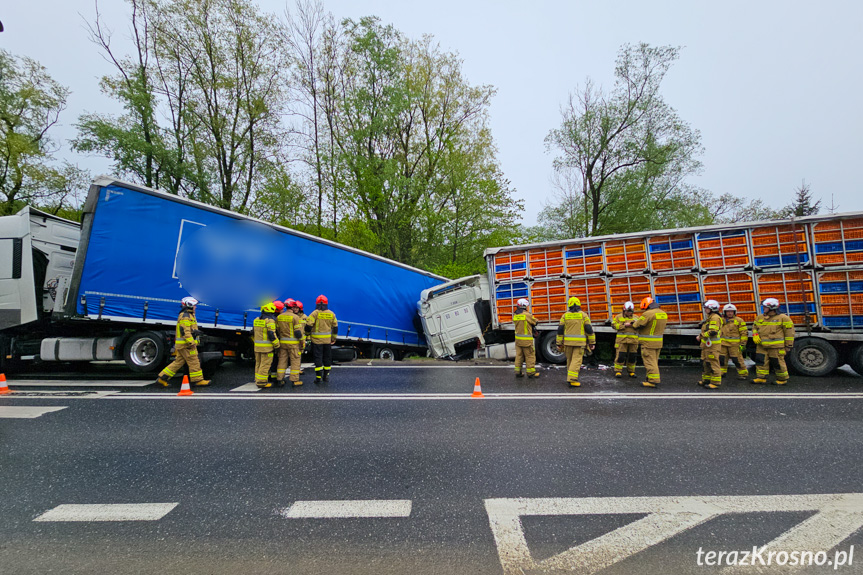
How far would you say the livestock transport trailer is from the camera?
800 centimetres

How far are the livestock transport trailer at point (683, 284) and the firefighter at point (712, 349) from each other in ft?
5.81

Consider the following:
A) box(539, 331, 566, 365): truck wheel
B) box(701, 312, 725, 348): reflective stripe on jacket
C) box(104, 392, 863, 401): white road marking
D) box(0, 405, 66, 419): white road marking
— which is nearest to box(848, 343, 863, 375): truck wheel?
box(104, 392, 863, 401): white road marking

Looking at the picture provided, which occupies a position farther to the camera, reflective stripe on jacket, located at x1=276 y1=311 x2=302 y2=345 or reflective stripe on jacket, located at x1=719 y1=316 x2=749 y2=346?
reflective stripe on jacket, located at x1=719 y1=316 x2=749 y2=346

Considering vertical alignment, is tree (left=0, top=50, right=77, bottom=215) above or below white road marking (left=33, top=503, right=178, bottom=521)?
above

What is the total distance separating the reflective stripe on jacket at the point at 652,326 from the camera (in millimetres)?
7234

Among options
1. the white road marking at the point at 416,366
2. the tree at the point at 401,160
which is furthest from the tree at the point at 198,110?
the white road marking at the point at 416,366

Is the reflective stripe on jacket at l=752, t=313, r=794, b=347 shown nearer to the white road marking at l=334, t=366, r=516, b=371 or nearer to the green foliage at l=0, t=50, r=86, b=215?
the white road marking at l=334, t=366, r=516, b=371

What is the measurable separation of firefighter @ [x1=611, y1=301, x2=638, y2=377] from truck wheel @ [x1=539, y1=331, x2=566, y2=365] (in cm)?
160

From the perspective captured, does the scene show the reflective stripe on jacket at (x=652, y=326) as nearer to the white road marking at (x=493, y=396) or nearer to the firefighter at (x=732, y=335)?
the white road marking at (x=493, y=396)

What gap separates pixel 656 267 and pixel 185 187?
1973 cm

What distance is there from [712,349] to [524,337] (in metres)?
3.43

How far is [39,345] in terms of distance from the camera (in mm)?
8125

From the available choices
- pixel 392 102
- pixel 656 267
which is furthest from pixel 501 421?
pixel 392 102

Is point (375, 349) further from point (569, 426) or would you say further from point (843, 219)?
point (843, 219)
